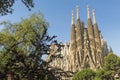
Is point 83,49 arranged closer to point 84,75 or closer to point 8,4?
point 84,75

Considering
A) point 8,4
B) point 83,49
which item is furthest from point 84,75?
point 8,4

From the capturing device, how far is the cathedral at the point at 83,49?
74.5m

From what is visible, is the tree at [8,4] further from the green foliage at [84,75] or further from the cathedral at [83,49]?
the cathedral at [83,49]

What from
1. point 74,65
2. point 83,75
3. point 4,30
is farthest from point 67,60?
point 4,30

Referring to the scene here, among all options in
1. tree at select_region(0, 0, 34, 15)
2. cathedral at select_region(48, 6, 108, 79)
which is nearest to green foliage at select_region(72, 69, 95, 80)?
cathedral at select_region(48, 6, 108, 79)

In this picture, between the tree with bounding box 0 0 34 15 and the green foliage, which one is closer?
the tree with bounding box 0 0 34 15

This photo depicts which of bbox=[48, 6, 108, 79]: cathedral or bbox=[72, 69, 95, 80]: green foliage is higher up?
bbox=[48, 6, 108, 79]: cathedral

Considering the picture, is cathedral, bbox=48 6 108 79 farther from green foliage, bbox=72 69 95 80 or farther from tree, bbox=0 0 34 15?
tree, bbox=0 0 34 15

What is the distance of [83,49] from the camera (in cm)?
7750

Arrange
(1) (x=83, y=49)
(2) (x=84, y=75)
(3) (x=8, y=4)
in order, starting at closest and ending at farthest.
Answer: (3) (x=8, y=4)
(2) (x=84, y=75)
(1) (x=83, y=49)

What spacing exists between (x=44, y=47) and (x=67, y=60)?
67.8 meters

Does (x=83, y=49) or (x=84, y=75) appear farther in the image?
(x=83, y=49)

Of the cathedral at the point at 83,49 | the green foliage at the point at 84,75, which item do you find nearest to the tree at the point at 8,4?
the green foliage at the point at 84,75

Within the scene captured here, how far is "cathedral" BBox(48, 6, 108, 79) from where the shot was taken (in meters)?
74.5
